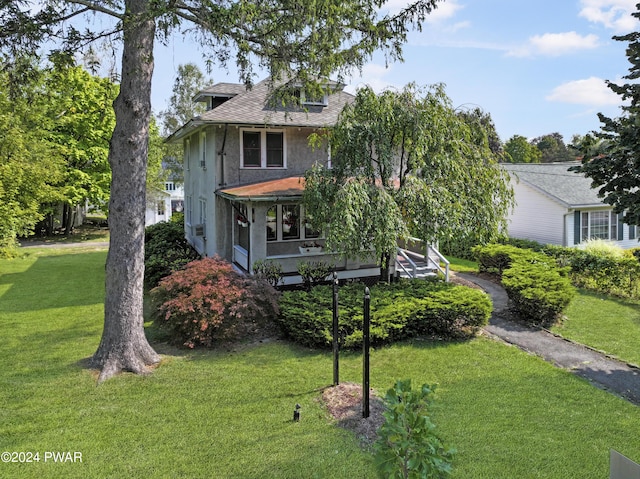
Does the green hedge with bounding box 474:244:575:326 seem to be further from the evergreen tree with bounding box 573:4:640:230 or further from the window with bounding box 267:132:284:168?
the window with bounding box 267:132:284:168

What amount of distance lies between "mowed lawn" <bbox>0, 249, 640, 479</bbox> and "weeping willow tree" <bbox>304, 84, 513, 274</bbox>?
3.01 m

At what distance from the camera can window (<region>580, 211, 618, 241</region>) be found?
71.4 ft

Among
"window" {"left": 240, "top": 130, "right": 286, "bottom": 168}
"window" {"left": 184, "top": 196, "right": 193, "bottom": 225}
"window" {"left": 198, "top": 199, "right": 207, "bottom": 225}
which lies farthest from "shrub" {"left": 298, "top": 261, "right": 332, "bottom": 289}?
"window" {"left": 184, "top": 196, "right": 193, "bottom": 225}

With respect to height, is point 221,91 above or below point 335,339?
above

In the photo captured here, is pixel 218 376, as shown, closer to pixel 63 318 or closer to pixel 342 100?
pixel 63 318

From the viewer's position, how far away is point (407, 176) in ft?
40.0

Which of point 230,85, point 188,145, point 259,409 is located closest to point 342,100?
point 230,85

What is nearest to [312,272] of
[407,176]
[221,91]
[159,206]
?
[407,176]

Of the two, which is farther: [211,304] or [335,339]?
[211,304]

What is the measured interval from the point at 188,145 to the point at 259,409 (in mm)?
17234

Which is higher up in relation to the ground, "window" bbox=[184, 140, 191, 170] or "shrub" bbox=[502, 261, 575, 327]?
"window" bbox=[184, 140, 191, 170]

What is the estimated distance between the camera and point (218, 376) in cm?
816

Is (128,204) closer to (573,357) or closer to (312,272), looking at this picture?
(312,272)

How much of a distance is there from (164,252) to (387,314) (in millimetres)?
11590
